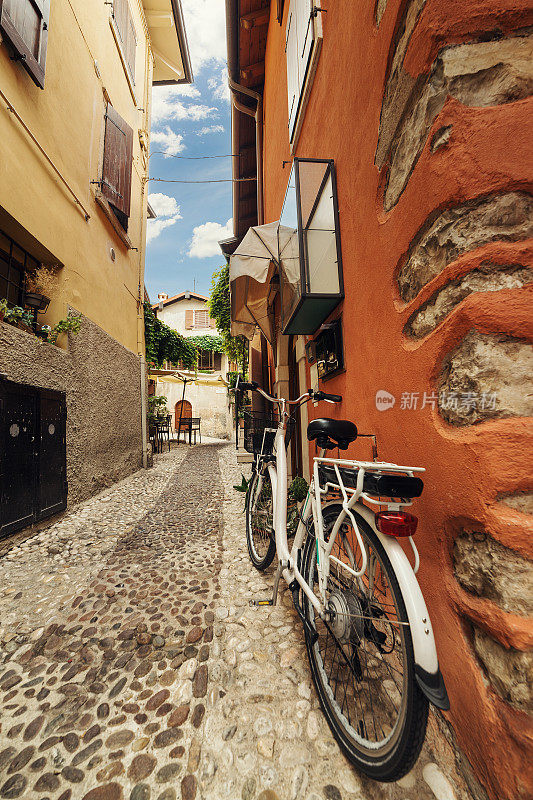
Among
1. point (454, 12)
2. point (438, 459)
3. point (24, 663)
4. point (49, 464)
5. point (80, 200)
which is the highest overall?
point (80, 200)

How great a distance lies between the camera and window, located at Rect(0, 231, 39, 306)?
384 centimetres

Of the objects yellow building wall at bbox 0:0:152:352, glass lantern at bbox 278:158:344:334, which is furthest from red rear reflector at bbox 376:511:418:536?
yellow building wall at bbox 0:0:152:352

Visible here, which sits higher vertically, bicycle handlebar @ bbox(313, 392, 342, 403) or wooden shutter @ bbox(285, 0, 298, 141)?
wooden shutter @ bbox(285, 0, 298, 141)

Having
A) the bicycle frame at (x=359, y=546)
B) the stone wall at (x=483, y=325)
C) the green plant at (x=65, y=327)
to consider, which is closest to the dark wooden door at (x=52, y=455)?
the green plant at (x=65, y=327)

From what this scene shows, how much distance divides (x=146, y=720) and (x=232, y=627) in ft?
2.04

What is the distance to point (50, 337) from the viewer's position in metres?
4.07

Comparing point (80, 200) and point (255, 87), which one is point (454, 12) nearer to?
point (80, 200)

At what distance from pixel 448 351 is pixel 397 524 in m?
0.60

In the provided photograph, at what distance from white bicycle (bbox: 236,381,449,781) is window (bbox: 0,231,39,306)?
4177 mm

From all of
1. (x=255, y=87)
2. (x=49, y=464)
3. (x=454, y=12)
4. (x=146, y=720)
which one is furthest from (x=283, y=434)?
(x=255, y=87)

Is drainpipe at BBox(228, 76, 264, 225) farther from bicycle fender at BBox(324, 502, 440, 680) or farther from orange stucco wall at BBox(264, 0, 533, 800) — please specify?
bicycle fender at BBox(324, 502, 440, 680)

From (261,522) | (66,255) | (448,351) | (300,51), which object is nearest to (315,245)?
(448,351)

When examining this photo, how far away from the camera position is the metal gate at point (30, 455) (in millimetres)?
3027

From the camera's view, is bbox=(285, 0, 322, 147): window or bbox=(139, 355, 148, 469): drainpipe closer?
bbox=(285, 0, 322, 147): window
